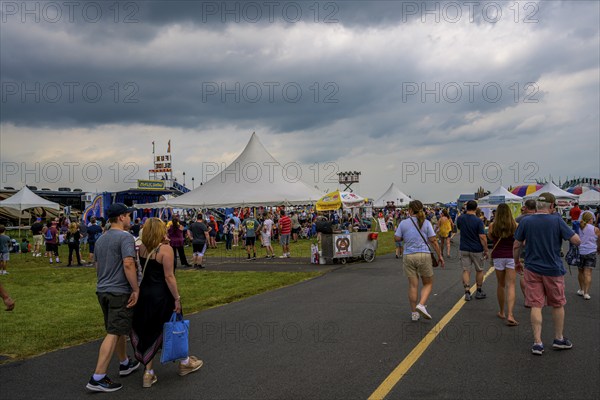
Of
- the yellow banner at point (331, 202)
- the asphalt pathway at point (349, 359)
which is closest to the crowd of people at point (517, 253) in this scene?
the asphalt pathway at point (349, 359)

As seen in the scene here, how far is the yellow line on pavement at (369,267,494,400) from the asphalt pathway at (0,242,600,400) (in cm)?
6

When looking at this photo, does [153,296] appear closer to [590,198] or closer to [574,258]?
[574,258]

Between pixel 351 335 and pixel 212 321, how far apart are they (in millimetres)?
2561

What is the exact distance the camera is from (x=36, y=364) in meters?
5.94

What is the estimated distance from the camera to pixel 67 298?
11.3 meters

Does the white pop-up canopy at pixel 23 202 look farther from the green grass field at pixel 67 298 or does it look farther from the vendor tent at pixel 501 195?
the vendor tent at pixel 501 195

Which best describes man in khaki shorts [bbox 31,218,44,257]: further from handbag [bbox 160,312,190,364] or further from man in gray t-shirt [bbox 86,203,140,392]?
handbag [bbox 160,312,190,364]

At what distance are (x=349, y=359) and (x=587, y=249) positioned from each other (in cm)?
610

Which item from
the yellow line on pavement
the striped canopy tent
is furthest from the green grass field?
the striped canopy tent

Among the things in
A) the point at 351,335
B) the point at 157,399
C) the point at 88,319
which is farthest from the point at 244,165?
the point at 157,399

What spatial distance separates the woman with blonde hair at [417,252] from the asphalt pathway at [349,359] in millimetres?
479

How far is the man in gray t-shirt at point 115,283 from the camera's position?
16.3 ft

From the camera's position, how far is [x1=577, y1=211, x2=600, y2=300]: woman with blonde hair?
9.26m

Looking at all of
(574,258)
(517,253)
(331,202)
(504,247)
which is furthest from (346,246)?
(517,253)
